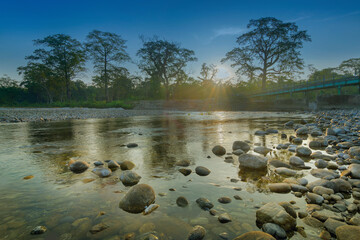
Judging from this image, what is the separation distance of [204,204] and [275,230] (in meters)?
0.62

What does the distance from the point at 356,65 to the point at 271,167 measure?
77276mm

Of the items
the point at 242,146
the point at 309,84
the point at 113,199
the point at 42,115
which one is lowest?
the point at 113,199

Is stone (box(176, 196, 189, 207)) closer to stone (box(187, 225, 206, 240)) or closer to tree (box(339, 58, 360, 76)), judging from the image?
stone (box(187, 225, 206, 240))

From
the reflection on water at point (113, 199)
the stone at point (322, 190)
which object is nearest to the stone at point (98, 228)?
the reflection on water at point (113, 199)

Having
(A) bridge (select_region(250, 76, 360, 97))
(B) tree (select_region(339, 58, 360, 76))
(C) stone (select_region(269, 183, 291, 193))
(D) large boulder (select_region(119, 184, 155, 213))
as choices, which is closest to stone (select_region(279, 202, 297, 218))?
(C) stone (select_region(269, 183, 291, 193))

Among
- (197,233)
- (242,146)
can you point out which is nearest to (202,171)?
(197,233)

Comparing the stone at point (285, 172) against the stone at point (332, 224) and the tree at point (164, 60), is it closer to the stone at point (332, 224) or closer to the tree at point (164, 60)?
the stone at point (332, 224)

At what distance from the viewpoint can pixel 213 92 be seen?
145 ft

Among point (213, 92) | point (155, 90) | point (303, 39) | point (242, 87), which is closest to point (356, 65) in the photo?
point (303, 39)

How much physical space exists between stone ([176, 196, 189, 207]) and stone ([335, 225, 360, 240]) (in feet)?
3.84

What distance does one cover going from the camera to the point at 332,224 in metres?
1.43

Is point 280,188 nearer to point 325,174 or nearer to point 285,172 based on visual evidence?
point 285,172

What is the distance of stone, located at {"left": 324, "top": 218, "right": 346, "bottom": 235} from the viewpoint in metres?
1.39

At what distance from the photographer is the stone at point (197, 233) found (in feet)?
4.42
